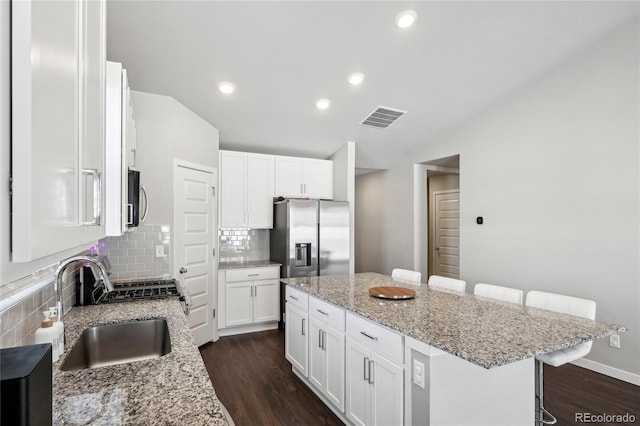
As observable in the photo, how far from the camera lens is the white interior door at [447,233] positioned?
245 inches

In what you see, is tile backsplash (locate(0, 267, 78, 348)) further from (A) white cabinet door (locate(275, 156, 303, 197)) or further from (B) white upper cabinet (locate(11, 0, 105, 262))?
(A) white cabinet door (locate(275, 156, 303, 197))

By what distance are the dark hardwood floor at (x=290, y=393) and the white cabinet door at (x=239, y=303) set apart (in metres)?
0.61

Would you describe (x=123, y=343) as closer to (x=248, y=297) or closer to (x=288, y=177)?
(x=248, y=297)

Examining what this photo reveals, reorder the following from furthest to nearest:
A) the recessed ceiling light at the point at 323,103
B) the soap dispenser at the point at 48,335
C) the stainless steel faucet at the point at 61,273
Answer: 1. the recessed ceiling light at the point at 323,103
2. the stainless steel faucet at the point at 61,273
3. the soap dispenser at the point at 48,335

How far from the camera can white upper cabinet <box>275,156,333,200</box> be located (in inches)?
189

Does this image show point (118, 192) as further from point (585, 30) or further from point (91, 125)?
point (585, 30)

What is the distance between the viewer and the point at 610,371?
123 inches

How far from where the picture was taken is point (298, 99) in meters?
3.87

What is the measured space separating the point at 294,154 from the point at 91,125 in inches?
173

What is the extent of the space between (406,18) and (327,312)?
2491 mm

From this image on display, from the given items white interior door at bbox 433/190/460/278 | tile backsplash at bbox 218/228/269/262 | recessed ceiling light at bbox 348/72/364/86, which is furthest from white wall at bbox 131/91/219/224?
white interior door at bbox 433/190/460/278

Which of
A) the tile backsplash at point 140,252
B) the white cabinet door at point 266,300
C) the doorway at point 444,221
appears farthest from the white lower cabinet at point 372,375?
the doorway at point 444,221

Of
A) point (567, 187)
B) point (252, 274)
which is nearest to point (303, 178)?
point (252, 274)

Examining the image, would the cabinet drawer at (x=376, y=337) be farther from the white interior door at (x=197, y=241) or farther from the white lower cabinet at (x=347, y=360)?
the white interior door at (x=197, y=241)
